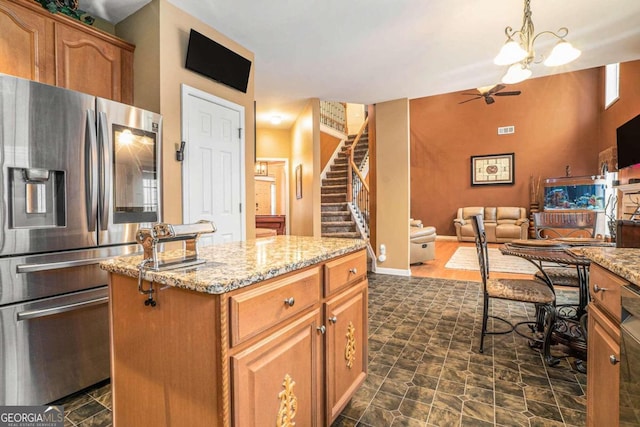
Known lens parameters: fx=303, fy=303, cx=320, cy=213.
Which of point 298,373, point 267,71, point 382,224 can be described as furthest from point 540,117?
Answer: point 298,373

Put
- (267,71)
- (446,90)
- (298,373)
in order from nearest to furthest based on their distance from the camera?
1. (298,373)
2. (267,71)
3. (446,90)

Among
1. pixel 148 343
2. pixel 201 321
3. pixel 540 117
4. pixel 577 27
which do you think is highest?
pixel 540 117

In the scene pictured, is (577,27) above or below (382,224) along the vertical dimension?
above

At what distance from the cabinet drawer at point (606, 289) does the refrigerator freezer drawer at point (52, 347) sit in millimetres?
2532

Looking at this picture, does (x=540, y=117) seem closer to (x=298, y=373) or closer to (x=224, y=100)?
(x=224, y=100)

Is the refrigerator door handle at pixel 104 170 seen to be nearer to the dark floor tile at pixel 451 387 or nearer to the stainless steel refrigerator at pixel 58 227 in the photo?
the stainless steel refrigerator at pixel 58 227

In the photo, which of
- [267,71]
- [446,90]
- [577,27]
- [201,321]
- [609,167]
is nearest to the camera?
[201,321]

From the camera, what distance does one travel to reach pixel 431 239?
570cm

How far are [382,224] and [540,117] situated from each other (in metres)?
6.85

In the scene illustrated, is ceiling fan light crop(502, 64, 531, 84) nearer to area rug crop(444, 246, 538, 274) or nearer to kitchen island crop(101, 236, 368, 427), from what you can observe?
kitchen island crop(101, 236, 368, 427)

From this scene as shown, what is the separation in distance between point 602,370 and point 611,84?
28.7ft

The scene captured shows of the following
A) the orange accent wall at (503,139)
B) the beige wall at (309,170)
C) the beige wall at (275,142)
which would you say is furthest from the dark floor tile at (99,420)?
the orange accent wall at (503,139)

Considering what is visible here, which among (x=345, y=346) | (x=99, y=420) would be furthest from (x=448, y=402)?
(x=99, y=420)

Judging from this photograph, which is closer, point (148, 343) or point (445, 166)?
point (148, 343)
